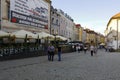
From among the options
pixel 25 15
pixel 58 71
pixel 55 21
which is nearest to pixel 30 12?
pixel 25 15

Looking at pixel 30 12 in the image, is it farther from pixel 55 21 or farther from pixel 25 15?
pixel 55 21

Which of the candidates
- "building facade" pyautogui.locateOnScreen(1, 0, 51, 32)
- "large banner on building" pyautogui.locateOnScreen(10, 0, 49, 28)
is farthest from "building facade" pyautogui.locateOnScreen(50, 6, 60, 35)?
"large banner on building" pyautogui.locateOnScreen(10, 0, 49, 28)

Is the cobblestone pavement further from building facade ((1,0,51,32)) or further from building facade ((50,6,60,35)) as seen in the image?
building facade ((50,6,60,35))

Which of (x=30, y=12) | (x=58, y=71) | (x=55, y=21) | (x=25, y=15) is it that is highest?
(x=55, y=21)

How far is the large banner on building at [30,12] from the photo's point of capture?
32675 mm

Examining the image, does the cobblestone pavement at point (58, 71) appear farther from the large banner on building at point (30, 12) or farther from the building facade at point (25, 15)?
the large banner on building at point (30, 12)

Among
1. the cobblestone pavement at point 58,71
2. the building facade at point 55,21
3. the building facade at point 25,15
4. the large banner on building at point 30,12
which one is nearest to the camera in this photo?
the cobblestone pavement at point 58,71

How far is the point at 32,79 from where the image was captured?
38.1 feet

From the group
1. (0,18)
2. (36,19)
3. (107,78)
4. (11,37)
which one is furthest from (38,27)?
(107,78)

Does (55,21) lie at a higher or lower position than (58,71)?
higher

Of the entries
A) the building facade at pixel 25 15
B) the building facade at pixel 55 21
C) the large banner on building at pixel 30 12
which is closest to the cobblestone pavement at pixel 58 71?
the building facade at pixel 25 15

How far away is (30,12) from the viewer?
37.0 m

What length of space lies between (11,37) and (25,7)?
10825 mm

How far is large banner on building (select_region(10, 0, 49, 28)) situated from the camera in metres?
32.7
